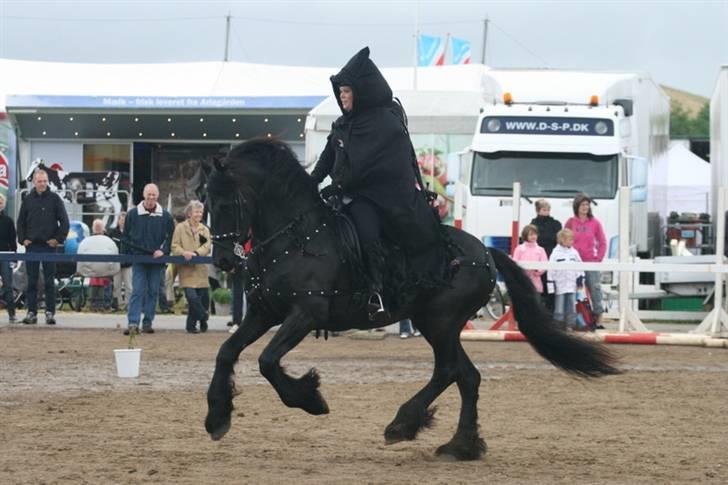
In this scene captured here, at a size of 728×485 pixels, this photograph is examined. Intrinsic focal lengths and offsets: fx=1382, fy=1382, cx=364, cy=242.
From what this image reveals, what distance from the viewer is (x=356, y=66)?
919 cm

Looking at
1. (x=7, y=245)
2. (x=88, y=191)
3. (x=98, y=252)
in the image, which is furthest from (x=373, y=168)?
(x=88, y=191)

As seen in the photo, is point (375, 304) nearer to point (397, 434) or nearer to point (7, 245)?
point (397, 434)

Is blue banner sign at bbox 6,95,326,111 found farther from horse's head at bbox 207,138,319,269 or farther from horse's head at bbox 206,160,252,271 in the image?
horse's head at bbox 206,160,252,271

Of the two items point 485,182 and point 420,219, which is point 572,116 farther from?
point 420,219

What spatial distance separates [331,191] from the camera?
9344 millimetres

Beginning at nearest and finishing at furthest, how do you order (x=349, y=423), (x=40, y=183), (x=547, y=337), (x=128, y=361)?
(x=547, y=337), (x=349, y=423), (x=128, y=361), (x=40, y=183)

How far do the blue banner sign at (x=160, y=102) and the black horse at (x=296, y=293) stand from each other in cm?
1839

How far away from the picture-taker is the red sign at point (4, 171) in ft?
86.1

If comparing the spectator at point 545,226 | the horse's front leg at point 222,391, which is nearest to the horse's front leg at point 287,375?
the horse's front leg at point 222,391

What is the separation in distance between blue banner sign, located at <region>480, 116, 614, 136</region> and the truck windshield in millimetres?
330

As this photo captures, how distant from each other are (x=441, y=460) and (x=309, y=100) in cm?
1929

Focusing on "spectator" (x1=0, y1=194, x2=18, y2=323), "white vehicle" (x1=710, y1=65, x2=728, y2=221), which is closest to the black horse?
"spectator" (x1=0, y1=194, x2=18, y2=323)

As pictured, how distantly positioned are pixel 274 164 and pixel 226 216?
511mm

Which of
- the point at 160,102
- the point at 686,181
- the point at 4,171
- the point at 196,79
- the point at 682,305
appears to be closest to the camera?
the point at 4,171
